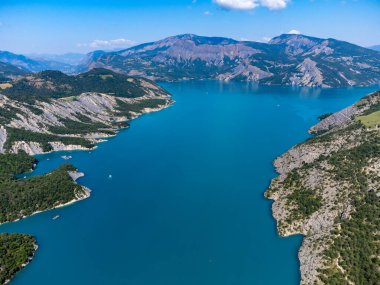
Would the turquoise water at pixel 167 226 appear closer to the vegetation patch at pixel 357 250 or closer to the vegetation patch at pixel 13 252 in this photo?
the vegetation patch at pixel 13 252

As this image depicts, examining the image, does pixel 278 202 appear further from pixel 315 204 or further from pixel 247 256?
pixel 247 256

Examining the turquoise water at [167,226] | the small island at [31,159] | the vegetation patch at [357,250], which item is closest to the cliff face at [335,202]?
the vegetation patch at [357,250]

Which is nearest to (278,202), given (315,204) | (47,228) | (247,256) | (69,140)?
(315,204)

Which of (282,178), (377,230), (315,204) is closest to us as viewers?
(377,230)

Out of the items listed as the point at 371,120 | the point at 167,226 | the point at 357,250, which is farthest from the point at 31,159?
the point at 371,120

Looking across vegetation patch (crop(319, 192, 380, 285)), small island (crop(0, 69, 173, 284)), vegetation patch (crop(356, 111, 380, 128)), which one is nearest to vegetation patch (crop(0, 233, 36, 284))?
small island (crop(0, 69, 173, 284))
